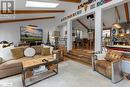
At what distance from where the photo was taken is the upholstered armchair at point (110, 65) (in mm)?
3568

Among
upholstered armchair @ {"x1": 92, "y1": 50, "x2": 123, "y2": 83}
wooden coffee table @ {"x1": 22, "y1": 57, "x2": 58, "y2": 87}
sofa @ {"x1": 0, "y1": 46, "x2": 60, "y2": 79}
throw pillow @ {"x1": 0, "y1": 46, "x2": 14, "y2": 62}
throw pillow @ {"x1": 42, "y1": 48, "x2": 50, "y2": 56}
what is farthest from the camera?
throw pillow @ {"x1": 42, "y1": 48, "x2": 50, "y2": 56}

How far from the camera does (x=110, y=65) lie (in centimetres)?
371

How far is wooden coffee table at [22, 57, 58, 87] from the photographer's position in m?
3.44

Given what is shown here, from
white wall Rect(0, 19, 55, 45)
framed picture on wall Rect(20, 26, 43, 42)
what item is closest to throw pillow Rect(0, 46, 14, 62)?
framed picture on wall Rect(20, 26, 43, 42)

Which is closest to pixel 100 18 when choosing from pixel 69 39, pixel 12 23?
pixel 69 39

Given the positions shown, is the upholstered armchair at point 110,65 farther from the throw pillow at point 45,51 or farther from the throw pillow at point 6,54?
the throw pillow at point 6,54

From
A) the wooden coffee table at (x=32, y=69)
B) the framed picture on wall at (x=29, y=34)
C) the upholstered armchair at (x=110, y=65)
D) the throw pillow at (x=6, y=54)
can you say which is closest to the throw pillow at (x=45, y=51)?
the wooden coffee table at (x=32, y=69)

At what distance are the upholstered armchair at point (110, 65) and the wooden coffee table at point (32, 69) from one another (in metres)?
1.49

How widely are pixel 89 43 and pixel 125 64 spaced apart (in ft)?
21.1

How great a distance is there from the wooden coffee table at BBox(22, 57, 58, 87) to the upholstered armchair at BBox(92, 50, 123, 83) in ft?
4.89

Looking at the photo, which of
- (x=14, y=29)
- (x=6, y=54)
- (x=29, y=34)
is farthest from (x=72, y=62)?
(x=14, y=29)

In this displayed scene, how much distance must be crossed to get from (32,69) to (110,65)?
2.26 meters

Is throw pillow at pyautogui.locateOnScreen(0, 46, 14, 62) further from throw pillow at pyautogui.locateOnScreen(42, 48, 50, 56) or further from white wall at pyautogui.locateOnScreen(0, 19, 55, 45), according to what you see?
white wall at pyautogui.locateOnScreen(0, 19, 55, 45)

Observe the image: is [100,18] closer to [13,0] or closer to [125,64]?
[125,64]
